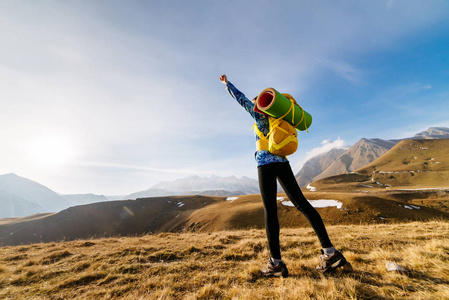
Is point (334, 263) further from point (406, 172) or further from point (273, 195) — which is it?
point (406, 172)

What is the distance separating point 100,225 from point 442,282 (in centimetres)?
9369

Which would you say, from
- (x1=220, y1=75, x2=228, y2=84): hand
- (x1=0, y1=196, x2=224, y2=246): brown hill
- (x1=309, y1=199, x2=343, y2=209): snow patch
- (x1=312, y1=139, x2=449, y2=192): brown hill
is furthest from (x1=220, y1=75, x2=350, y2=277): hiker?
(x1=312, y1=139, x2=449, y2=192): brown hill

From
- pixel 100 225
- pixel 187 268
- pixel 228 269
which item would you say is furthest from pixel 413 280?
pixel 100 225

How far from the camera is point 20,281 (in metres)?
3.97

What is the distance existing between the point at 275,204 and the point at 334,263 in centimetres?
131

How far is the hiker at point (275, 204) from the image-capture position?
300 cm

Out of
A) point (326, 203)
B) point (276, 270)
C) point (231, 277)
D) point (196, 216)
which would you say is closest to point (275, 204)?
point (276, 270)

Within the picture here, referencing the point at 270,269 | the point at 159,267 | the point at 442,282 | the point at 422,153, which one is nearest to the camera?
the point at 442,282

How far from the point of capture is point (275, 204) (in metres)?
3.28

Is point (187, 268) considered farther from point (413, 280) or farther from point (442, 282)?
point (442, 282)

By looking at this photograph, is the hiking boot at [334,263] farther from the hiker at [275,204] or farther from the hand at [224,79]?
the hand at [224,79]

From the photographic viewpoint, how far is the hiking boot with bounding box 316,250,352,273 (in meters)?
2.85

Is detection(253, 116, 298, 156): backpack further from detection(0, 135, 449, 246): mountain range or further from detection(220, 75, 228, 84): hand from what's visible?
detection(0, 135, 449, 246): mountain range

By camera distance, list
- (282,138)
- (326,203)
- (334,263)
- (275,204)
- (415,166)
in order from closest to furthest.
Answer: (334,263) → (282,138) → (275,204) → (326,203) → (415,166)
